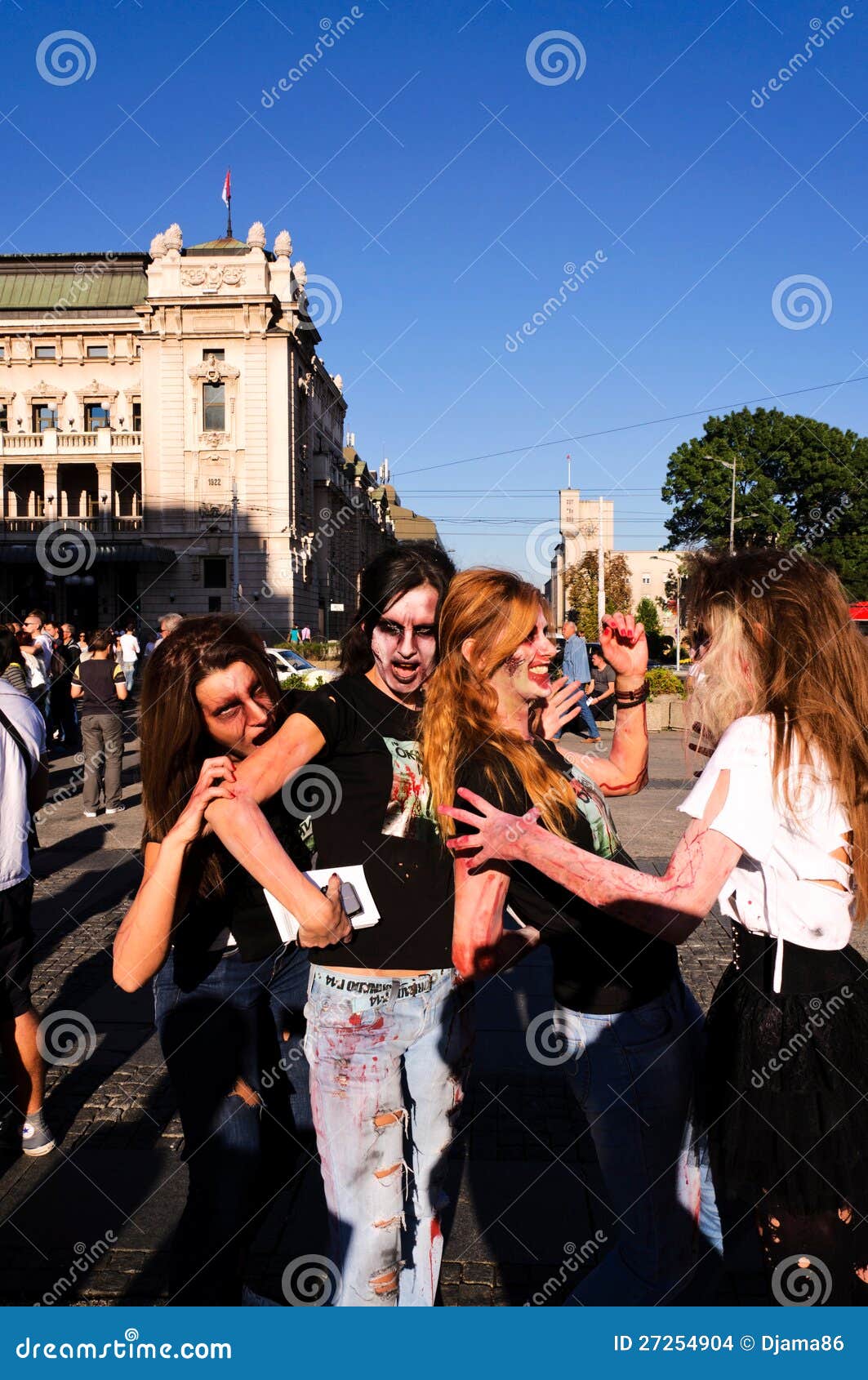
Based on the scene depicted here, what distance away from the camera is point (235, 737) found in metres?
2.82

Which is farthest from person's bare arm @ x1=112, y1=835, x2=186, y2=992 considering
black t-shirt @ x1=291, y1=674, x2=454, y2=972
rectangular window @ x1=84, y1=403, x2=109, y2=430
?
rectangular window @ x1=84, y1=403, x2=109, y2=430

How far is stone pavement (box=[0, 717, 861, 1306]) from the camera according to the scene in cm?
325

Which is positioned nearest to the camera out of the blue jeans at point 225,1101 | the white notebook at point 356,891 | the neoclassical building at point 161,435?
the white notebook at point 356,891

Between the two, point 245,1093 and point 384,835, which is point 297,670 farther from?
point 384,835

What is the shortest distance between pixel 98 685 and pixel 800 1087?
32.7 feet

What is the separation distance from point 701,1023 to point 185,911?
1.23 metres

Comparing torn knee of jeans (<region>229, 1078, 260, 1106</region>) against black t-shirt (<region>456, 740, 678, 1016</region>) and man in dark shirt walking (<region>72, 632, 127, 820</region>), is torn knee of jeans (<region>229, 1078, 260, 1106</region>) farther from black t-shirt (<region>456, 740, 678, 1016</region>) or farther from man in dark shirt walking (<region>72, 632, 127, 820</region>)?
man in dark shirt walking (<region>72, 632, 127, 820</region>)

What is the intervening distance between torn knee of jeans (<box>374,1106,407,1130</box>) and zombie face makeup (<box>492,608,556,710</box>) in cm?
91

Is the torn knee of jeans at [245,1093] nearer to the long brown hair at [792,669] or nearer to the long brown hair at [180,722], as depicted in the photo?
the long brown hair at [180,722]

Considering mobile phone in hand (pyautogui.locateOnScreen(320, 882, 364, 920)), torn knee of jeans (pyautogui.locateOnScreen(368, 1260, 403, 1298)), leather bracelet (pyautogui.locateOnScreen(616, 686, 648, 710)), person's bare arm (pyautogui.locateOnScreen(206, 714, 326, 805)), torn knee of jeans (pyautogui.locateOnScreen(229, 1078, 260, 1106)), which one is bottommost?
torn knee of jeans (pyautogui.locateOnScreen(368, 1260, 403, 1298))

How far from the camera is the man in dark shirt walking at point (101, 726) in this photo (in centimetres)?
1116

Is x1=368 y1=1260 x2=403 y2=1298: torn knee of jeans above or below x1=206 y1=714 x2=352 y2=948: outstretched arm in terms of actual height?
below

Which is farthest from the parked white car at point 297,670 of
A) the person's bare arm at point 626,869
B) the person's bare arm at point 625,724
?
the person's bare arm at point 626,869

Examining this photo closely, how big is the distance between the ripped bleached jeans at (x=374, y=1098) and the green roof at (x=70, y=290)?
192ft
